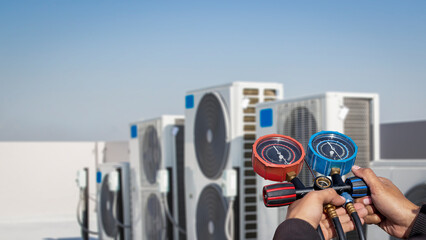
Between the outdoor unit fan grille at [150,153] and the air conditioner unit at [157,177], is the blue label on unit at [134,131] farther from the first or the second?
the outdoor unit fan grille at [150,153]

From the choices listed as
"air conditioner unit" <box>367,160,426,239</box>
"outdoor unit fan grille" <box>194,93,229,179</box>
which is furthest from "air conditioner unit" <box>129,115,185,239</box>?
"air conditioner unit" <box>367,160,426,239</box>

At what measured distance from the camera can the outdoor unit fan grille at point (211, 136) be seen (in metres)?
3.50

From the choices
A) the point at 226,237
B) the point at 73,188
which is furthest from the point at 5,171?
the point at 226,237

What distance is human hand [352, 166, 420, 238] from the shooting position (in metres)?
1.05

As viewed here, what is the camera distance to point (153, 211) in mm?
4645

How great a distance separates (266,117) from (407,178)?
1.18 m

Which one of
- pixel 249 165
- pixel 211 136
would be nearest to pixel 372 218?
pixel 249 165

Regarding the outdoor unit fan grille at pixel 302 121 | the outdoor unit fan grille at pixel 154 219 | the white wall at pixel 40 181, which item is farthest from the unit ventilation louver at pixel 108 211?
the white wall at pixel 40 181

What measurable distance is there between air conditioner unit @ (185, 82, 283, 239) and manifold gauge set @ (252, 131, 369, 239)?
2.37 metres

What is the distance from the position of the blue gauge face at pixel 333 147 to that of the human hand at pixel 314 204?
3.4 inches

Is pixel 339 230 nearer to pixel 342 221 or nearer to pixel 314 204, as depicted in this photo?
pixel 314 204

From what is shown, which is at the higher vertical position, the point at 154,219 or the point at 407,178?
the point at 407,178

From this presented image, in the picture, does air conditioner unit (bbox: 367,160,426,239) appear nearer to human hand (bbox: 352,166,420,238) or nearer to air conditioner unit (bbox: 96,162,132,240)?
human hand (bbox: 352,166,420,238)

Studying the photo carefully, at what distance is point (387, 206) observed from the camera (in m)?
1.08
